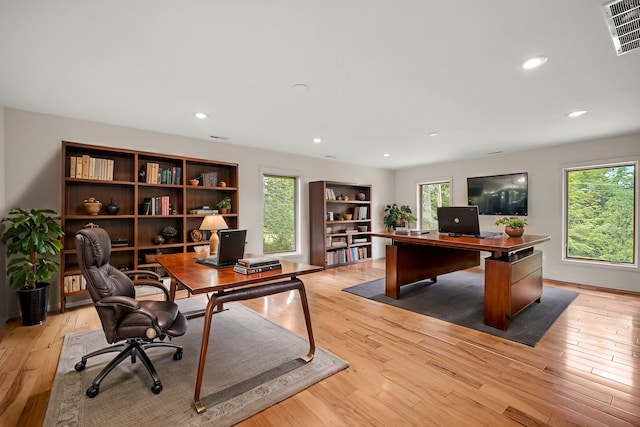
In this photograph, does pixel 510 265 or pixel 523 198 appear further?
pixel 523 198

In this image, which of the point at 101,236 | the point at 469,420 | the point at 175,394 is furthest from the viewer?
the point at 101,236

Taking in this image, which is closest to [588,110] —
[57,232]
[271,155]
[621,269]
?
[621,269]

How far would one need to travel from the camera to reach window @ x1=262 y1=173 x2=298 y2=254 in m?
5.36

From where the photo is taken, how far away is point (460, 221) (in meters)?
3.60

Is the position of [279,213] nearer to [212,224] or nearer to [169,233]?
[169,233]

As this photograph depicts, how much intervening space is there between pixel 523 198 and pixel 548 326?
3139 millimetres

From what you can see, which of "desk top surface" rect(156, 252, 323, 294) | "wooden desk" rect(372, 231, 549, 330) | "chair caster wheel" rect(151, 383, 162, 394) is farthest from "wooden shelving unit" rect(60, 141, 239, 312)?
"wooden desk" rect(372, 231, 549, 330)

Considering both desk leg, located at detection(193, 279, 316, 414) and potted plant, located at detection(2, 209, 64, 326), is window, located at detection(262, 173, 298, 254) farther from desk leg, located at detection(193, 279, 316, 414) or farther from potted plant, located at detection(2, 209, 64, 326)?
desk leg, located at detection(193, 279, 316, 414)

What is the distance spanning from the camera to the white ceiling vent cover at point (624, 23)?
1550 mm

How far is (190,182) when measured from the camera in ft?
14.1

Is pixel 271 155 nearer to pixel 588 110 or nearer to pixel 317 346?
pixel 317 346

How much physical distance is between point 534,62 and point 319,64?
1654 mm

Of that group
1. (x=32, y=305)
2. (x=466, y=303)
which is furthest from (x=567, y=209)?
(x=32, y=305)

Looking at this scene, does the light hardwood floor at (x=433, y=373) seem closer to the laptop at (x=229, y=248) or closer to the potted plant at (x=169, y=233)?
the laptop at (x=229, y=248)
